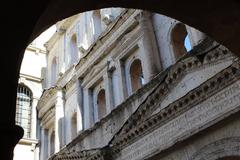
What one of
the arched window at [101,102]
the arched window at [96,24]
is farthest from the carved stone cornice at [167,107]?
the arched window at [96,24]

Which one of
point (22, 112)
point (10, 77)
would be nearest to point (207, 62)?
point (10, 77)

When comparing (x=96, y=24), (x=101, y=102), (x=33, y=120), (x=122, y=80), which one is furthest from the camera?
(x=33, y=120)

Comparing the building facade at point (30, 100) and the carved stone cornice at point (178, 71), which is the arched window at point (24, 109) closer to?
the building facade at point (30, 100)

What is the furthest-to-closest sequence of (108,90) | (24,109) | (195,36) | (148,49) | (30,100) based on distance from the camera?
(30,100) → (24,109) → (108,90) → (148,49) → (195,36)

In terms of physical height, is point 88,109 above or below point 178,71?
above

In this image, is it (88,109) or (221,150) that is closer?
(221,150)

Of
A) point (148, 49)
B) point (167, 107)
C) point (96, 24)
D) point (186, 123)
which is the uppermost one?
point (96, 24)

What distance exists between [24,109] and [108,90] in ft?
24.7

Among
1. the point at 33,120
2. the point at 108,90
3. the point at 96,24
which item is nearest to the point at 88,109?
the point at 108,90

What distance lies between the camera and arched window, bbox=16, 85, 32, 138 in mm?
20633

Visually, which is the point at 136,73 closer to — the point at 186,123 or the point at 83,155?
the point at 83,155

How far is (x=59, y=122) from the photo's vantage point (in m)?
18.0

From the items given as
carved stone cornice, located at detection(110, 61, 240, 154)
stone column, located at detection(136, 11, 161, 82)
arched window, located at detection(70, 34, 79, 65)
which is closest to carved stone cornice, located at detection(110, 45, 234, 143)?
carved stone cornice, located at detection(110, 61, 240, 154)

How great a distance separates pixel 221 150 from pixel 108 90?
667 centimetres
